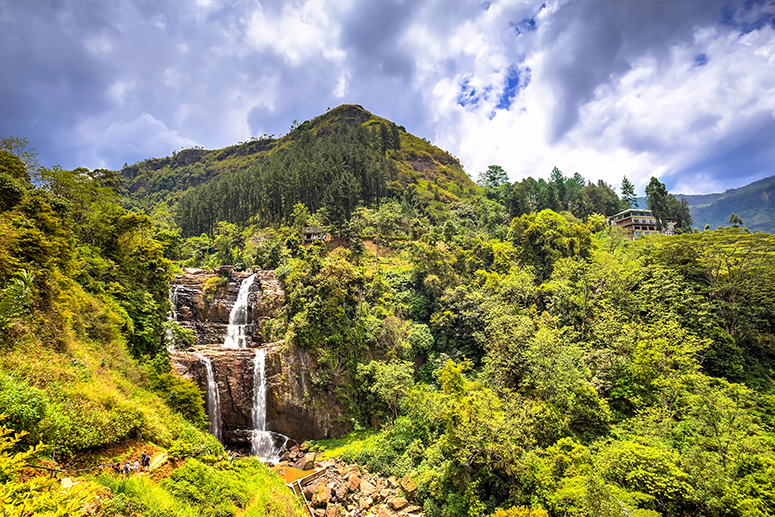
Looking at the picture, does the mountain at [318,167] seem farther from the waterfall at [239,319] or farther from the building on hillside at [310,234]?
the waterfall at [239,319]

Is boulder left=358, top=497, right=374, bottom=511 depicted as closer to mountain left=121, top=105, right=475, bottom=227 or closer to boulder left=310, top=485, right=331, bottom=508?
boulder left=310, top=485, right=331, bottom=508

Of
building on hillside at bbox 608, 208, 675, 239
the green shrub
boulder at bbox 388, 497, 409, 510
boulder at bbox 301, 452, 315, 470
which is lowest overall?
boulder at bbox 388, 497, 409, 510

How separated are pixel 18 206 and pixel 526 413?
31.1 meters

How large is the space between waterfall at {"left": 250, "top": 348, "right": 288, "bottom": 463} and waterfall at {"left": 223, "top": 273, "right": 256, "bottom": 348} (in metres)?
5.69

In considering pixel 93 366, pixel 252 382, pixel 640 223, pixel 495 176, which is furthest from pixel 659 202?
pixel 93 366

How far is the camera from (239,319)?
112 feet

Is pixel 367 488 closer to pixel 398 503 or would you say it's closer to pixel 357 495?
pixel 357 495

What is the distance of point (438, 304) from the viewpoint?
1486 inches

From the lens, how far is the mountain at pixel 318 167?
204ft

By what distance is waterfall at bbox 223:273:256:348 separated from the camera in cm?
3266

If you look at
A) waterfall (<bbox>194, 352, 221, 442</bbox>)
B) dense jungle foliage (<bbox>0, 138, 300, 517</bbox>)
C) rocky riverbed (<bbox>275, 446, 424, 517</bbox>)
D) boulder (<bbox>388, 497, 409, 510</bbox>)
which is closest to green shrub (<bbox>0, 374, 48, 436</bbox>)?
dense jungle foliage (<bbox>0, 138, 300, 517</bbox>)

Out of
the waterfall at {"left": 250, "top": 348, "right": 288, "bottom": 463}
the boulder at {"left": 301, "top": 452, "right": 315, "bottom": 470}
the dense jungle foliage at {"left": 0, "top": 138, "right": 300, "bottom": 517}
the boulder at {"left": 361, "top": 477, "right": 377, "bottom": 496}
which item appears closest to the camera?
the dense jungle foliage at {"left": 0, "top": 138, "right": 300, "bottom": 517}

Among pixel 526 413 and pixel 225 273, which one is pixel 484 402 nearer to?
pixel 526 413

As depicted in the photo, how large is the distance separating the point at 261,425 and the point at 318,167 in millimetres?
49472
